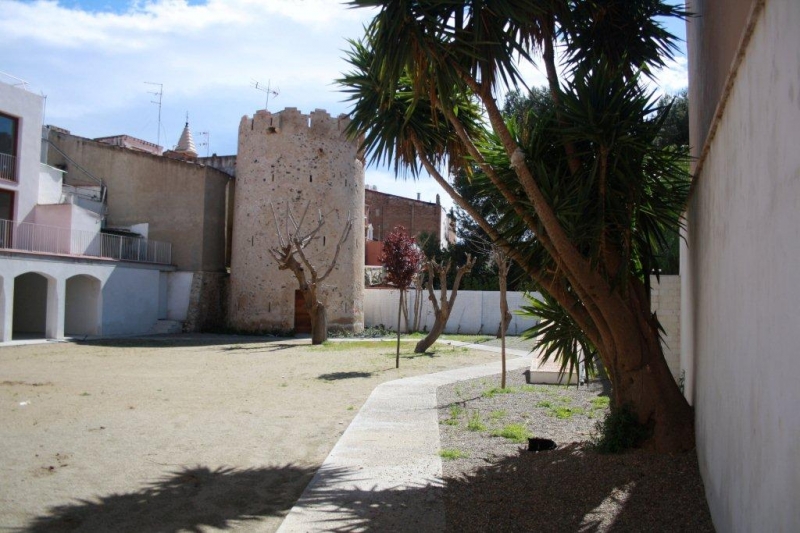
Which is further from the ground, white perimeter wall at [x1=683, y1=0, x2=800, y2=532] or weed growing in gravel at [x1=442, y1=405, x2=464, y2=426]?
white perimeter wall at [x1=683, y1=0, x2=800, y2=532]

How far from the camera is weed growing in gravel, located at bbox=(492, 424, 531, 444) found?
7750mm

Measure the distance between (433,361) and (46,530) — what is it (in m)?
13.0

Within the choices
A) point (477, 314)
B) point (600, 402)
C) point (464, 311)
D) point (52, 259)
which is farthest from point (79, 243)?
point (600, 402)

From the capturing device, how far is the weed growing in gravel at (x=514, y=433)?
25.4 feet

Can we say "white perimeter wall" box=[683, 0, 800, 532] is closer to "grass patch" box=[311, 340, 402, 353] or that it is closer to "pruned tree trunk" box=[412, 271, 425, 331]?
"grass patch" box=[311, 340, 402, 353]

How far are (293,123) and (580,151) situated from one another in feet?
77.5

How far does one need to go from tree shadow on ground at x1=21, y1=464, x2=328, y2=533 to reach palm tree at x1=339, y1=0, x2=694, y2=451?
3068 millimetres

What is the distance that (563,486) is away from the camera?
5.59m

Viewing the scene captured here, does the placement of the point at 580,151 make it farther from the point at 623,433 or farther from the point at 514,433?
the point at 514,433

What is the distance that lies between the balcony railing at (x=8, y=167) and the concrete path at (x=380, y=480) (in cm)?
1951

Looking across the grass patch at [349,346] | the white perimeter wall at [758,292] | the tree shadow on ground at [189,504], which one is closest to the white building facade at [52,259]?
the grass patch at [349,346]

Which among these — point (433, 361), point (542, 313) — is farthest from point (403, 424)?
point (433, 361)

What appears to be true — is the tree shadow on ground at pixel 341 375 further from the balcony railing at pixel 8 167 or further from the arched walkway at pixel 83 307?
the balcony railing at pixel 8 167

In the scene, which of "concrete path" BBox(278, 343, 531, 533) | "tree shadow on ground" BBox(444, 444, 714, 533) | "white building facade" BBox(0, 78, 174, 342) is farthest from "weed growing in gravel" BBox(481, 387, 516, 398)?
"white building facade" BBox(0, 78, 174, 342)
